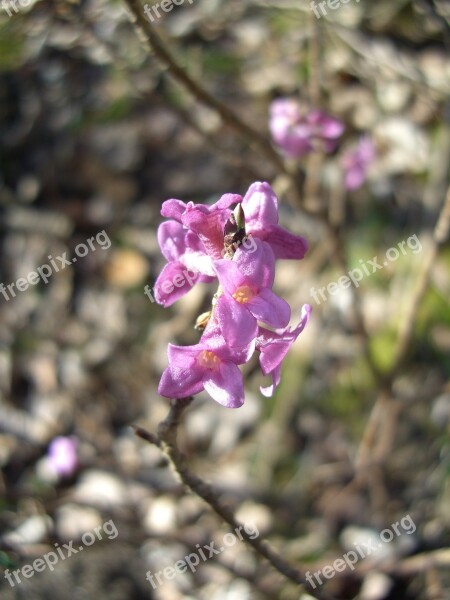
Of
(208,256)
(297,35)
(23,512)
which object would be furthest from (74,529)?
(297,35)

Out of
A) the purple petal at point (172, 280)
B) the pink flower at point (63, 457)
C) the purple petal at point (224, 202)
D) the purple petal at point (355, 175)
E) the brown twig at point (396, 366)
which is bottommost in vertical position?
the brown twig at point (396, 366)

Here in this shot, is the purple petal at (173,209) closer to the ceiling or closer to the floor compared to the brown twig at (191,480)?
closer to the ceiling

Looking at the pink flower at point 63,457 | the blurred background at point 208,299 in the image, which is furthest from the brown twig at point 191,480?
the pink flower at point 63,457

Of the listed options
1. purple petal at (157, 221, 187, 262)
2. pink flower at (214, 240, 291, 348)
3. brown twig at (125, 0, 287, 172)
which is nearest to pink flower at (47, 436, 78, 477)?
brown twig at (125, 0, 287, 172)

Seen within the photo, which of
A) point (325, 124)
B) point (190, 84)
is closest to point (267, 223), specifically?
point (190, 84)

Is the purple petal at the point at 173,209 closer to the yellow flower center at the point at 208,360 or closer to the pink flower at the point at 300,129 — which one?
the yellow flower center at the point at 208,360

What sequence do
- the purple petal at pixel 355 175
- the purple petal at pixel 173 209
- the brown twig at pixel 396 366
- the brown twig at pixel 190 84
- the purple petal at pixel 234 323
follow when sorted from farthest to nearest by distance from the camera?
the purple petal at pixel 355 175, the brown twig at pixel 396 366, the brown twig at pixel 190 84, the purple petal at pixel 173 209, the purple petal at pixel 234 323

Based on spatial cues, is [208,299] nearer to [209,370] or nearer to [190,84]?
[190,84]

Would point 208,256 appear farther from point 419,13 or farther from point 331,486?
point 419,13
